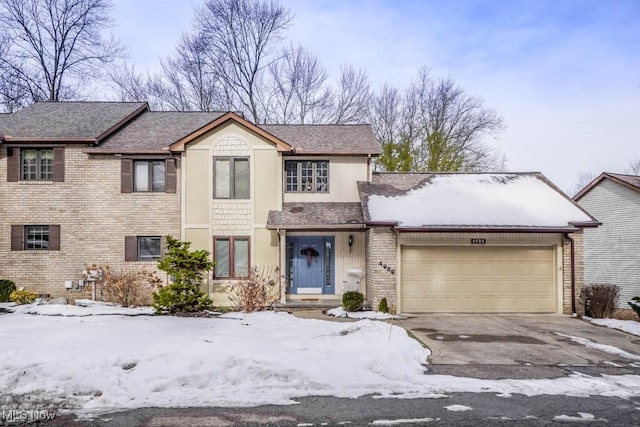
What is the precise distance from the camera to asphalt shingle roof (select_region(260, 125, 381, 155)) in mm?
14969

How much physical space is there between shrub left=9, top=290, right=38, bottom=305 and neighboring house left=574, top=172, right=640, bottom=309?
20770mm

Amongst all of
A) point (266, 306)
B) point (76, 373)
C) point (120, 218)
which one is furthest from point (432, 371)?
point (120, 218)

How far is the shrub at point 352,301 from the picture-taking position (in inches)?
503

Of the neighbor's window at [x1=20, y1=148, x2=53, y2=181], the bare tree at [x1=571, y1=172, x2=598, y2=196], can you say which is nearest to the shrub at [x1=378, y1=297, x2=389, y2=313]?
the neighbor's window at [x1=20, y1=148, x2=53, y2=181]

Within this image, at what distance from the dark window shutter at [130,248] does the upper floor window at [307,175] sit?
17.7 feet

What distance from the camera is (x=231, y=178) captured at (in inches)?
575

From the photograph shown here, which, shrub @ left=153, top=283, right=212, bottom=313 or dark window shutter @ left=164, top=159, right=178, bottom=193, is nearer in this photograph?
shrub @ left=153, top=283, right=212, bottom=313

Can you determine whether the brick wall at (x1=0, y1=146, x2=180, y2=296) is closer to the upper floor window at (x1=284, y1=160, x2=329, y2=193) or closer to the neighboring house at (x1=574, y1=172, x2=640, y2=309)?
the upper floor window at (x1=284, y1=160, x2=329, y2=193)

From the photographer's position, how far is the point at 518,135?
31000 millimetres

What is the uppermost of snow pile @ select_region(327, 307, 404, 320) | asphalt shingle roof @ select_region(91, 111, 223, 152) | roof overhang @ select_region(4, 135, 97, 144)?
asphalt shingle roof @ select_region(91, 111, 223, 152)

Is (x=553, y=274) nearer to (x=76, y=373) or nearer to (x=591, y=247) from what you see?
(x=591, y=247)

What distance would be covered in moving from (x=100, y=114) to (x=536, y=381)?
16.6m

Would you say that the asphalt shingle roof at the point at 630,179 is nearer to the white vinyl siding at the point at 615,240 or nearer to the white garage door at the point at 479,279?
the white vinyl siding at the point at 615,240

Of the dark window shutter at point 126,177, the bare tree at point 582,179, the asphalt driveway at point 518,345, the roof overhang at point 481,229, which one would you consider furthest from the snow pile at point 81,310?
the bare tree at point 582,179
